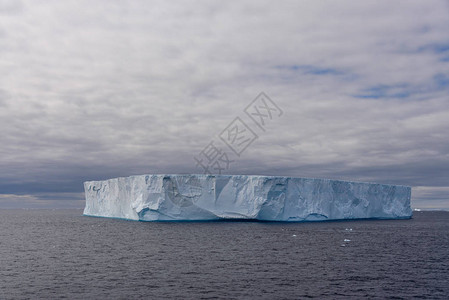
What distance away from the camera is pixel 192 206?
37531 millimetres

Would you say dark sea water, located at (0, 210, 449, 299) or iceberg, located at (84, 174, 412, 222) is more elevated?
iceberg, located at (84, 174, 412, 222)

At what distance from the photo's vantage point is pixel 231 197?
37.8 metres

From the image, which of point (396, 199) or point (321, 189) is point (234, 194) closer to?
point (321, 189)

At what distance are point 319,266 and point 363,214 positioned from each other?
29.7 metres

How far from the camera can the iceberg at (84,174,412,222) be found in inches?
1421

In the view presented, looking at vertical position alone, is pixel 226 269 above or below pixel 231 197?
below

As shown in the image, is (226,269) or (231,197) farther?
(231,197)

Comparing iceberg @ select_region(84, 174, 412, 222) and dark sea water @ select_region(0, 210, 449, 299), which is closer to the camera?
dark sea water @ select_region(0, 210, 449, 299)

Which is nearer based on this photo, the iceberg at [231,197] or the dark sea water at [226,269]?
the dark sea water at [226,269]

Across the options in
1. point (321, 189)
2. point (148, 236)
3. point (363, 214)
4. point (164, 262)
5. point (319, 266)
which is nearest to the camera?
point (319, 266)

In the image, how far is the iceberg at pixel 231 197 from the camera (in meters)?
36.1

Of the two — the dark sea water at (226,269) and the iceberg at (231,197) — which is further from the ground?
the iceberg at (231,197)

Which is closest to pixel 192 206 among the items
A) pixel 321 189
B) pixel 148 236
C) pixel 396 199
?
pixel 148 236

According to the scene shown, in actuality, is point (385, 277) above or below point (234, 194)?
below
